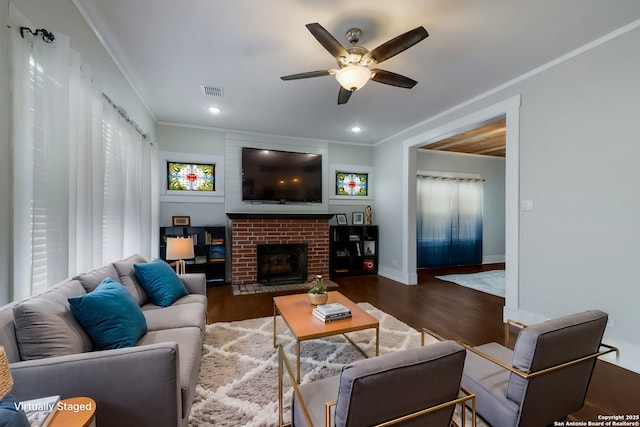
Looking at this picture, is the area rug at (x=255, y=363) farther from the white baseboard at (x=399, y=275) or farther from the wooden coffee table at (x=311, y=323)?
the white baseboard at (x=399, y=275)

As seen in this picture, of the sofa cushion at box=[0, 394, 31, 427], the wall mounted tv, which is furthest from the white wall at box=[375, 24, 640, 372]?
the sofa cushion at box=[0, 394, 31, 427]

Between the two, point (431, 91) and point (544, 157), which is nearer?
point (544, 157)

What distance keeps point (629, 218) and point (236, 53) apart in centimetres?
368

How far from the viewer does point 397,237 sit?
16.5 ft

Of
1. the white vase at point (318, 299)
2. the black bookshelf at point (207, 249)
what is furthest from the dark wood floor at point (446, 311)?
the white vase at point (318, 299)

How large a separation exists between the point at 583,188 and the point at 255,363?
328 centimetres

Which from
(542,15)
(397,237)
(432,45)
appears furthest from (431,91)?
(397,237)

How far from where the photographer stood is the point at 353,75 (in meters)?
2.13

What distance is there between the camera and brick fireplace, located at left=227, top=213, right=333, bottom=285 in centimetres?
463

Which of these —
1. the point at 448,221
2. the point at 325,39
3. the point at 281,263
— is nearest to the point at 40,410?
the point at 325,39

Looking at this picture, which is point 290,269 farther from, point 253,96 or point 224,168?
point 253,96

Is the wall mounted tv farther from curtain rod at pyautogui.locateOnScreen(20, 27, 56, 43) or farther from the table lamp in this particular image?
curtain rod at pyautogui.locateOnScreen(20, 27, 56, 43)

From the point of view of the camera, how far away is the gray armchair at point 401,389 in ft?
2.74

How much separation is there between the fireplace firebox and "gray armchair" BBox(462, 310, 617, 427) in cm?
373
